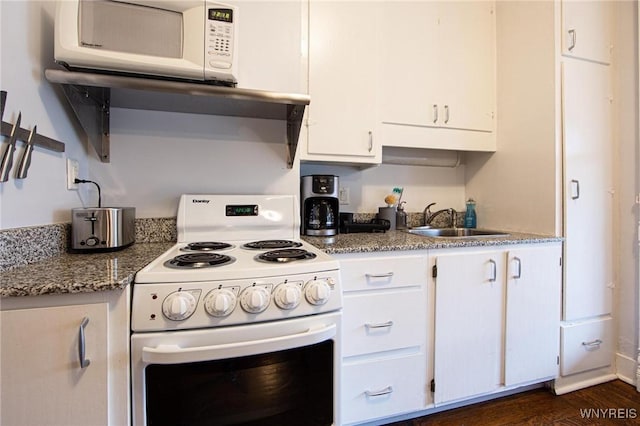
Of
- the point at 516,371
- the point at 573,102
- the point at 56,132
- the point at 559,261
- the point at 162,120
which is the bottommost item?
the point at 516,371

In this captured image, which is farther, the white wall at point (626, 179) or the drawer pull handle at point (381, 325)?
the white wall at point (626, 179)

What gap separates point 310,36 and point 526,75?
133 centimetres

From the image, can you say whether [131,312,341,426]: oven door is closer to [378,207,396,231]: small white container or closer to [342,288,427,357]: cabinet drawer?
[342,288,427,357]: cabinet drawer

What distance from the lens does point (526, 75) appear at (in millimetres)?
1787

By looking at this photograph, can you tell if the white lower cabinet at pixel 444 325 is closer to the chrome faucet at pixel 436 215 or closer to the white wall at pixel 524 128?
the white wall at pixel 524 128

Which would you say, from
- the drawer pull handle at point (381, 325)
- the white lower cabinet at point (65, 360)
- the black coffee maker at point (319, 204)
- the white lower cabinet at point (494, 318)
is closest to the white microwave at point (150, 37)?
the black coffee maker at point (319, 204)

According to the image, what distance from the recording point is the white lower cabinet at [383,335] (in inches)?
50.5

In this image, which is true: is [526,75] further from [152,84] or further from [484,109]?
[152,84]

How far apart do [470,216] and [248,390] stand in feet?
6.18

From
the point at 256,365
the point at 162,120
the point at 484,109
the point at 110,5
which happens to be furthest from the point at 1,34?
the point at 484,109

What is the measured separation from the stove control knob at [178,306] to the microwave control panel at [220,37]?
33.0 inches

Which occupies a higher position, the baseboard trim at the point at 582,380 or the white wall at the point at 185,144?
the white wall at the point at 185,144

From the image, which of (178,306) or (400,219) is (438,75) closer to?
(400,219)

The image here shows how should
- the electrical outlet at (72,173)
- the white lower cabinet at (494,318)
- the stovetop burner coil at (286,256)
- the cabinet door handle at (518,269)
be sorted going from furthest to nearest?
the cabinet door handle at (518,269)
the white lower cabinet at (494,318)
the electrical outlet at (72,173)
the stovetop burner coil at (286,256)
